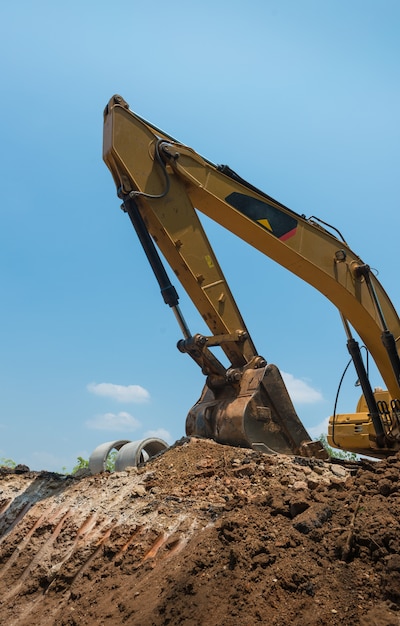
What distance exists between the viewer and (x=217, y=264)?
8.70m

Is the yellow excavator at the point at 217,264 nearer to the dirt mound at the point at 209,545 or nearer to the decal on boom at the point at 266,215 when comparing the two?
the decal on boom at the point at 266,215

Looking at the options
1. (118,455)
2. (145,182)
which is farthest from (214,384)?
(145,182)

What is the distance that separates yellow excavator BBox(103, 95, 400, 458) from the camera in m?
8.20

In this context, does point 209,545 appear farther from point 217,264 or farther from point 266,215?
point 266,215

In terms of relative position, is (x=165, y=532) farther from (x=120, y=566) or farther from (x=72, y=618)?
(x=72, y=618)

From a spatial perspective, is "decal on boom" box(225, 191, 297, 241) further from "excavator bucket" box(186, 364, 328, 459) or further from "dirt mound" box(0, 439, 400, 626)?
"dirt mound" box(0, 439, 400, 626)

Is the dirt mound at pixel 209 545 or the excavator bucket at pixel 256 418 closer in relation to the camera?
the dirt mound at pixel 209 545

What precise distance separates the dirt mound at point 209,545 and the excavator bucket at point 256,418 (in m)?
0.49

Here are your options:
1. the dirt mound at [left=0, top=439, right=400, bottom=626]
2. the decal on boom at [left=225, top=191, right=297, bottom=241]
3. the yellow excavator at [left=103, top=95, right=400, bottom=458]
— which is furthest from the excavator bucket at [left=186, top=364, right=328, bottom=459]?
the decal on boom at [left=225, top=191, right=297, bottom=241]

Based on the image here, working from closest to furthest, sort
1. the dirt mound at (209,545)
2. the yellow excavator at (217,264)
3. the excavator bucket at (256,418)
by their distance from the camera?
the dirt mound at (209,545) → the excavator bucket at (256,418) → the yellow excavator at (217,264)

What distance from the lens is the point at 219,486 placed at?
21.5 feet

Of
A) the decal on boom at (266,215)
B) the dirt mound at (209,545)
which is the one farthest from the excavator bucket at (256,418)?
the decal on boom at (266,215)

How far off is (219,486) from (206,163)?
4449mm

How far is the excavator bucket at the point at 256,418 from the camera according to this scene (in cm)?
788
